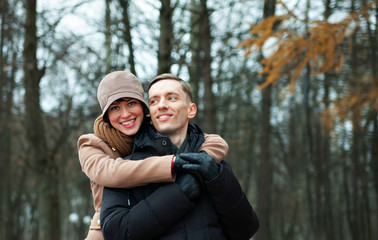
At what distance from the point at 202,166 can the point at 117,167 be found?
41 centimetres

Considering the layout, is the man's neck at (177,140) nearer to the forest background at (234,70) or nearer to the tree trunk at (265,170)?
the forest background at (234,70)

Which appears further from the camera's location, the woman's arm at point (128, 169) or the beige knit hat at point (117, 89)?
the beige knit hat at point (117, 89)

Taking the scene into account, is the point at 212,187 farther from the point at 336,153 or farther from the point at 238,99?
the point at 238,99

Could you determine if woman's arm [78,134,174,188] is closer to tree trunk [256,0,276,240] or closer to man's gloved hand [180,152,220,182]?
man's gloved hand [180,152,220,182]

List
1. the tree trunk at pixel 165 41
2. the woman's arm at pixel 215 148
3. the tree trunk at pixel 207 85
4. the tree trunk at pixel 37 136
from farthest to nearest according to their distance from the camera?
the tree trunk at pixel 207 85 < the tree trunk at pixel 37 136 < the tree trunk at pixel 165 41 < the woman's arm at pixel 215 148

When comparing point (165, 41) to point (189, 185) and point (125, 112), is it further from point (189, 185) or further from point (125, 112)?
point (189, 185)

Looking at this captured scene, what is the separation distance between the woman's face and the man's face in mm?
93

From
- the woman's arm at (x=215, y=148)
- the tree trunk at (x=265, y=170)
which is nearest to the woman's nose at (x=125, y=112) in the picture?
the woman's arm at (x=215, y=148)

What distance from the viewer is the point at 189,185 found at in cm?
210

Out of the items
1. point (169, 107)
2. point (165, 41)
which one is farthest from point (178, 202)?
point (165, 41)

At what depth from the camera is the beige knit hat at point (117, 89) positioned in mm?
2412

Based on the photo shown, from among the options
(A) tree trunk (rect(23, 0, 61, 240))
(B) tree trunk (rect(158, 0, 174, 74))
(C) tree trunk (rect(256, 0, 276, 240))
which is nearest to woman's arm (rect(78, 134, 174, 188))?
(B) tree trunk (rect(158, 0, 174, 74))

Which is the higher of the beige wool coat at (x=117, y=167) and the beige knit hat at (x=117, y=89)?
the beige knit hat at (x=117, y=89)

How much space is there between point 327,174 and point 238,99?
9.17 ft
